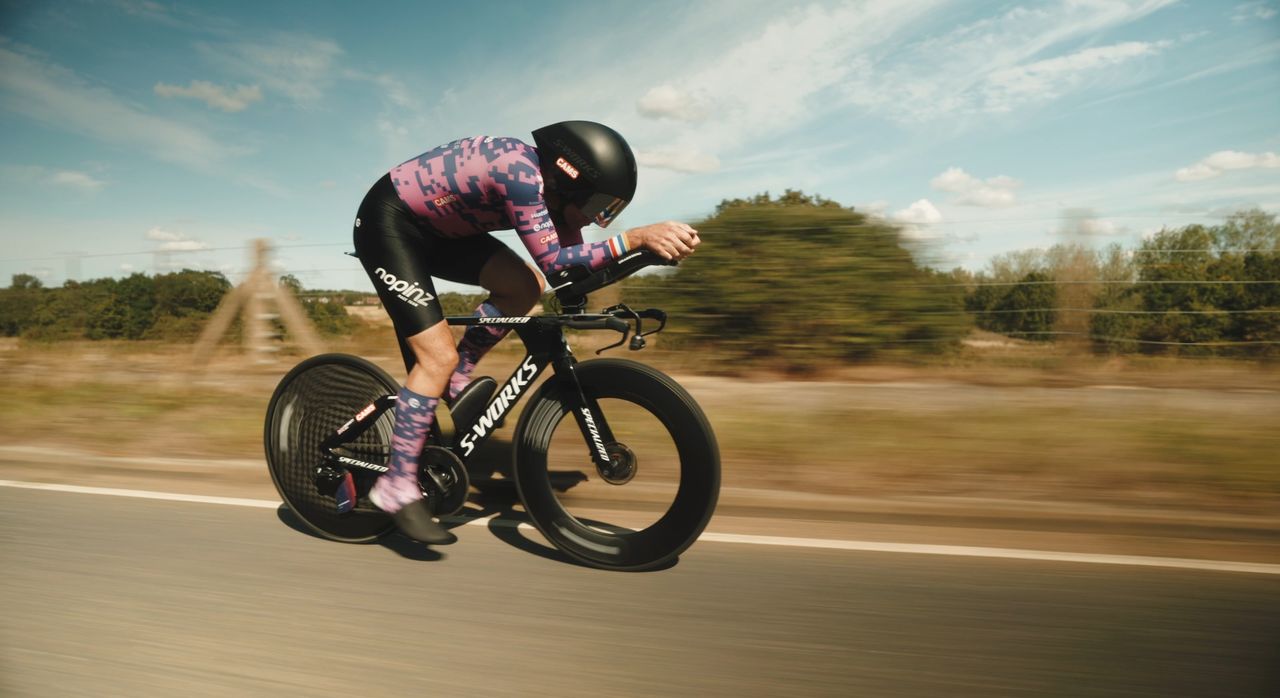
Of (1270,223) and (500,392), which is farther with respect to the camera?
(1270,223)

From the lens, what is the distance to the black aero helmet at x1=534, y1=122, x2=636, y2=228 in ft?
9.30

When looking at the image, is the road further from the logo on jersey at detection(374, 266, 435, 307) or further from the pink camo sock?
the logo on jersey at detection(374, 266, 435, 307)

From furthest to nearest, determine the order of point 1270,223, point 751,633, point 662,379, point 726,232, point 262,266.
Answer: point 262,266 → point 1270,223 → point 726,232 → point 662,379 → point 751,633

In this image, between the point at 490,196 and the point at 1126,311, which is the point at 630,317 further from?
the point at 1126,311

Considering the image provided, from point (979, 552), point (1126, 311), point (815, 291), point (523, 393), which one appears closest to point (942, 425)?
point (979, 552)

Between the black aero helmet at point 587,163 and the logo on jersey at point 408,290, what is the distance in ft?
2.29

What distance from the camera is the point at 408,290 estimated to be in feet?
10.0

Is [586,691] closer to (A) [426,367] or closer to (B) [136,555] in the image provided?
(A) [426,367]

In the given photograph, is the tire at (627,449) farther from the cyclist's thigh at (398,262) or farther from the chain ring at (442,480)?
the cyclist's thigh at (398,262)

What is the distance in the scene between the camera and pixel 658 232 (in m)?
2.61

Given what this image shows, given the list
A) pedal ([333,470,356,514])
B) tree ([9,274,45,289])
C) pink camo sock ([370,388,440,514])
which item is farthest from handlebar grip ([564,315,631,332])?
tree ([9,274,45,289])

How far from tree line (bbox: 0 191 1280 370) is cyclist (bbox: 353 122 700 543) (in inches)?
132

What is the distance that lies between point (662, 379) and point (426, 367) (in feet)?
3.35

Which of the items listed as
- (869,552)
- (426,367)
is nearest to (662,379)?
(426,367)
